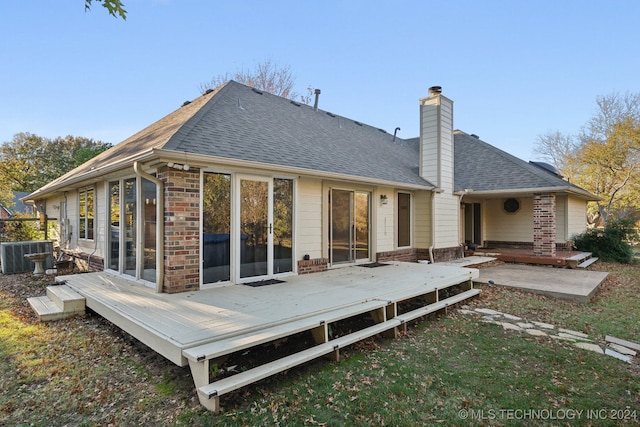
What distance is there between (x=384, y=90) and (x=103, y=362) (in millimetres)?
15577

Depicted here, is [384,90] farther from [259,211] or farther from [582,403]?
[582,403]

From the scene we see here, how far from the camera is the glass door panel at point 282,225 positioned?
21.0 feet

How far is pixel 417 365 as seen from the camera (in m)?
3.75

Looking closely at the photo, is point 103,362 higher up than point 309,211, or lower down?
lower down

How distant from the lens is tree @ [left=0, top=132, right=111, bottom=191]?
103 feet

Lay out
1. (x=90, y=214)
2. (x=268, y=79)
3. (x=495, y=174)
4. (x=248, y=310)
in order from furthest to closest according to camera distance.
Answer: (x=268, y=79) < (x=495, y=174) < (x=90, y=214) < (x=248, y=310)

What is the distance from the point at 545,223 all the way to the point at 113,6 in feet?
37.5

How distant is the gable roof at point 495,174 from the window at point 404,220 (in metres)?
2.71

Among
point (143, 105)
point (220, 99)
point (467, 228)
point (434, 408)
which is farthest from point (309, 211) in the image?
point (143, 105)

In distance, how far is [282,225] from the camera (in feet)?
21.4

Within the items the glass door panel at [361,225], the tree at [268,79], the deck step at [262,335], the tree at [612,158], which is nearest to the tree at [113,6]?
the deck step at [262,335]

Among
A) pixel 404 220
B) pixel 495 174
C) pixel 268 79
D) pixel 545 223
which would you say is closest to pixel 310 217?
pixel 404 220

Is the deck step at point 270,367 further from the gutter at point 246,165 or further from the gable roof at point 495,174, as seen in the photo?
the gable roof at point 495,174

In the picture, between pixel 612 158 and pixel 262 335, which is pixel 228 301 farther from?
pixel 612 158
